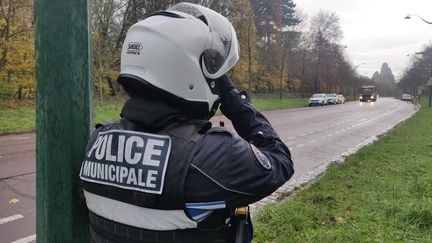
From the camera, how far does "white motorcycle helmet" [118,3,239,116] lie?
1.38 meters

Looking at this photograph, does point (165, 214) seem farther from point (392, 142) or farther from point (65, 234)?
point (392, 142)

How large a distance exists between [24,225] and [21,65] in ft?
54.8

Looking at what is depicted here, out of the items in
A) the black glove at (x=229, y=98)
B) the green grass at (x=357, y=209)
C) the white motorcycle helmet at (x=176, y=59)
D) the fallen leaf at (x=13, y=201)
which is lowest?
the fallen leaf at (x=13, y=201)

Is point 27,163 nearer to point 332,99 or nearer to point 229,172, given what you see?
point 229,172

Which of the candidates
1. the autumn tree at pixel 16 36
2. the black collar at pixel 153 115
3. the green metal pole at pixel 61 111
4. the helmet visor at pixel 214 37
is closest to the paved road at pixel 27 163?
the green metal pole at pixel 61 111

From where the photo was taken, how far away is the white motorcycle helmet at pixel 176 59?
1.38m

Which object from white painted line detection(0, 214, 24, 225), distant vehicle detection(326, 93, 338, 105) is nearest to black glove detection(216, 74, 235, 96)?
white painted line detection(0, 214, 24, 225)

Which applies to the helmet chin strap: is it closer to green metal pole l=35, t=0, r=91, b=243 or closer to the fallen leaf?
green metal pole l=35, t=0, r=91, b=243

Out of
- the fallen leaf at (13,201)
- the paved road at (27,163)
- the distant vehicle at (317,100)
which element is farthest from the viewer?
the distant vehicle at (317,100)

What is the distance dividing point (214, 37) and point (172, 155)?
527 millimetres

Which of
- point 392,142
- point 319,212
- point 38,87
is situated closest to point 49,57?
point 38,87

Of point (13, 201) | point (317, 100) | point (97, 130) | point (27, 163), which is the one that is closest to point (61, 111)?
point (97, 130)

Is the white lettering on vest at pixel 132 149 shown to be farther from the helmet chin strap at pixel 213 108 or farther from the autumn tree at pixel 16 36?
the autumn tree at pixel 16 36

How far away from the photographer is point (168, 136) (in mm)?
1314
